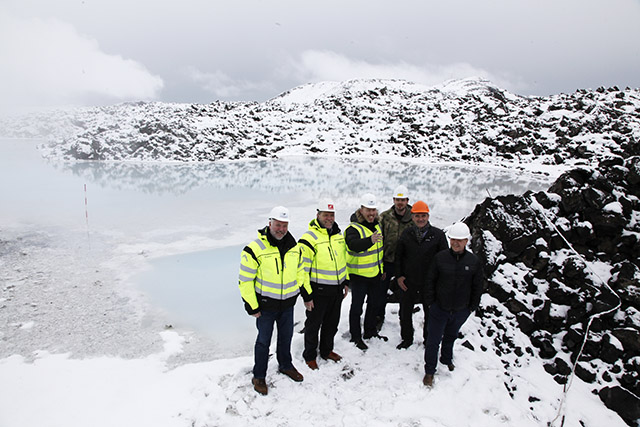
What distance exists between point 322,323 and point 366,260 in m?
0.92

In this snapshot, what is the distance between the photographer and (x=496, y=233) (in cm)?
641

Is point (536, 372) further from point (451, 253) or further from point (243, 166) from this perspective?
point (243, 166)

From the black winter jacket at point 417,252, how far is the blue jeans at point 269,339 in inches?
58.8

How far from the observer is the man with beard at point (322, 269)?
4309 mm

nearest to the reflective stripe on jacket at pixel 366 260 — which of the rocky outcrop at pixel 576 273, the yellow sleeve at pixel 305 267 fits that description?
the yellow sleeve at pixel 305 267

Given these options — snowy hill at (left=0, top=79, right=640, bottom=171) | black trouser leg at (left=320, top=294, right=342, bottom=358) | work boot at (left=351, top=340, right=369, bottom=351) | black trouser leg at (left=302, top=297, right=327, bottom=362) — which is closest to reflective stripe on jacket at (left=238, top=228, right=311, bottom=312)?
black trouser leg at (left=302, top=297, right=327, bottom=362)

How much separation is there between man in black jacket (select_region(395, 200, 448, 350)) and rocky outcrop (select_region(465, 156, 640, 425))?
1540 mm

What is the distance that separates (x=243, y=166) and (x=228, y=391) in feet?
79.7

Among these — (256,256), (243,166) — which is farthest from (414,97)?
(256,256)

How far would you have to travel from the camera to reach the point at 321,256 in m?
4.34

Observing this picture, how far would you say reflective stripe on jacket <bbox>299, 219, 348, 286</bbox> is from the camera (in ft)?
14.1

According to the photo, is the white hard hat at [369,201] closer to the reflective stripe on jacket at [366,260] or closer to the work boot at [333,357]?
the reflective stripe on jacket at [366,260]

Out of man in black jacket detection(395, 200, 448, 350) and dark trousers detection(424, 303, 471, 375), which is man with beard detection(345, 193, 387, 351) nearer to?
man in black jacket detection(395, 200, 448, 350)

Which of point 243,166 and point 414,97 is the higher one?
point 414,97
